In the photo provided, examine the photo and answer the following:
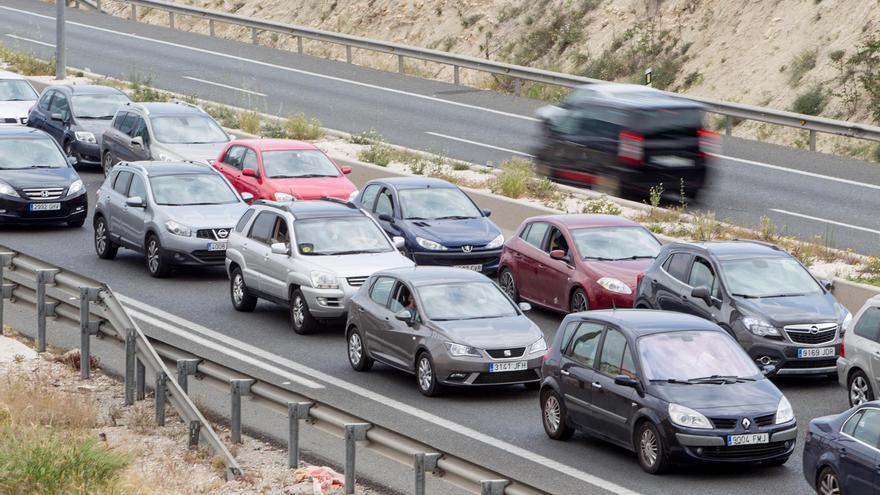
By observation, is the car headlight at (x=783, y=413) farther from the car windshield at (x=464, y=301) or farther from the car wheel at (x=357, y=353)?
the car wheel at (x=357, y=353)

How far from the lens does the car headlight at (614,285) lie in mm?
21375

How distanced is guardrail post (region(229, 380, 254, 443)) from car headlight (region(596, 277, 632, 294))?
7383 mm

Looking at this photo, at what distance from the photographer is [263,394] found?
1495 centimetres

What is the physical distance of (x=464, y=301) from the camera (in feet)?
61.9

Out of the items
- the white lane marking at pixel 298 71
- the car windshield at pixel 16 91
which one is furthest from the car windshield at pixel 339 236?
the car windshield at pixel 16 91

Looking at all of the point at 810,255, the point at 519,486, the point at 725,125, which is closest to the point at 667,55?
the point at 725,125

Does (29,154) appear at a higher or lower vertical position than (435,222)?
lower

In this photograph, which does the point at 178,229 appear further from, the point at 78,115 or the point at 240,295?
the point at 78,115

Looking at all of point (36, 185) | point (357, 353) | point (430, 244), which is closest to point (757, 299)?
point (357, 353)

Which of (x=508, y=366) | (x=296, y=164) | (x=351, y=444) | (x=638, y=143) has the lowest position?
(x=508, y=366)

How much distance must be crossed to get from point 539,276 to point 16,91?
1953 centimetres

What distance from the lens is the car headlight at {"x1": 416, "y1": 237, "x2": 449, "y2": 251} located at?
2444 centimetres

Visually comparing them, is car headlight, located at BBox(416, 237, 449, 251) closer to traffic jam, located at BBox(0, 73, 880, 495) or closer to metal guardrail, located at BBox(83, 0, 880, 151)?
traffic jam, located at BBox(0, 73, 880, 495)

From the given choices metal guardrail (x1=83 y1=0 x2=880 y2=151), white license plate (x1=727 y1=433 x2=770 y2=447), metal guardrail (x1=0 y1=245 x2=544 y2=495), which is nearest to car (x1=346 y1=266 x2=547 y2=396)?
metal guardrail (x1=0 y1=245 x2=544 y2=495)
